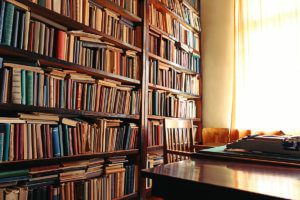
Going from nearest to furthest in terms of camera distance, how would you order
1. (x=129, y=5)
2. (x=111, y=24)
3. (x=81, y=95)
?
1. (x=81, y=95)
2. (x=111, y=24)
3. (x=129, y=5)

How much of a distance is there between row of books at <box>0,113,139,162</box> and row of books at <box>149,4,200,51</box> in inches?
52.8

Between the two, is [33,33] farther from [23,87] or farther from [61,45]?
[23,87]

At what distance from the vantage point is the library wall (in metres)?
3.55

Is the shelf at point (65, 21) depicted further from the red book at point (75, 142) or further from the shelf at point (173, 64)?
the red book at point (75, 142)

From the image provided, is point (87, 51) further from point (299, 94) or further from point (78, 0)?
point (299, 94)

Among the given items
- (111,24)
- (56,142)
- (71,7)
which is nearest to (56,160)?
(56,142)

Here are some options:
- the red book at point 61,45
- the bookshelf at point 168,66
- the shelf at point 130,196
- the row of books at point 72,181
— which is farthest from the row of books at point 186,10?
the shelf at point 130,196

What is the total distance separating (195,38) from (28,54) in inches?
106

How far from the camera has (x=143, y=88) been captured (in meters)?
2.43

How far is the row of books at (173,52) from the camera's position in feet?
9.09

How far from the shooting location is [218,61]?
367cm

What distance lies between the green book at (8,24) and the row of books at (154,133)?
5.17ft

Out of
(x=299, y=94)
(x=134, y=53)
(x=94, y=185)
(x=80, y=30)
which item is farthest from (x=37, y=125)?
(x=299, y=94)

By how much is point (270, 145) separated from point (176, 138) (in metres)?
0.98
